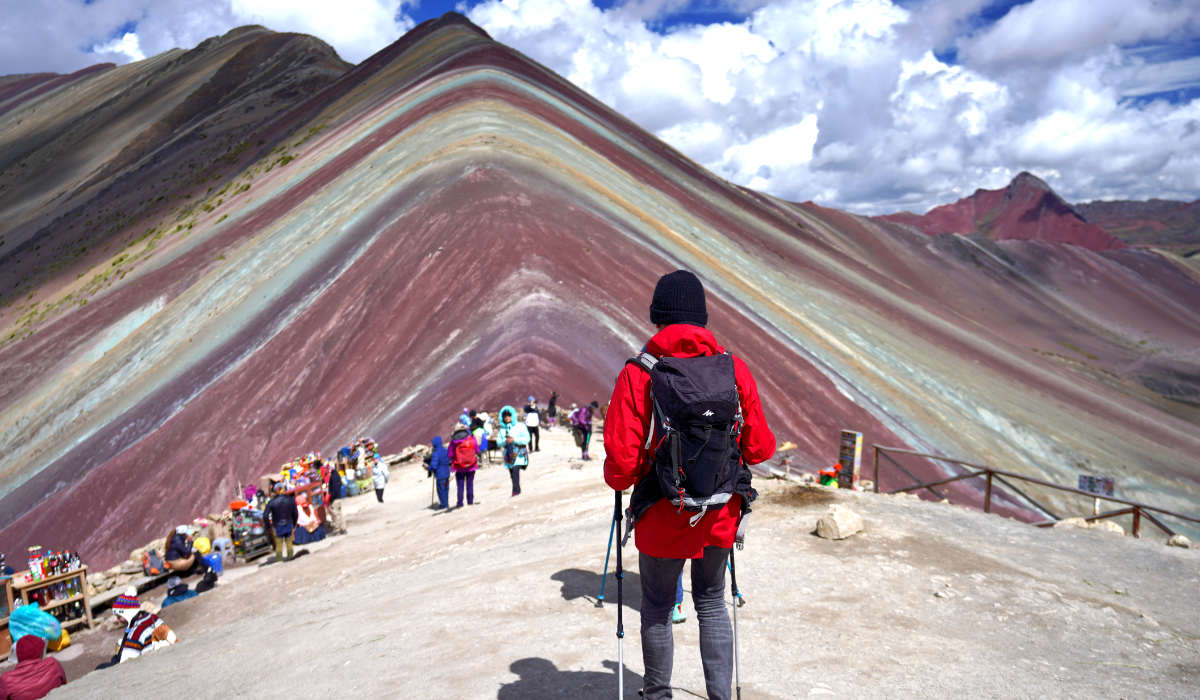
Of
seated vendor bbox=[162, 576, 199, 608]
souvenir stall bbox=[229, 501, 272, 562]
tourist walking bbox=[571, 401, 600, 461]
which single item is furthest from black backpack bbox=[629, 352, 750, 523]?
souvenir stall bbox=[229, 501, 272, 562]

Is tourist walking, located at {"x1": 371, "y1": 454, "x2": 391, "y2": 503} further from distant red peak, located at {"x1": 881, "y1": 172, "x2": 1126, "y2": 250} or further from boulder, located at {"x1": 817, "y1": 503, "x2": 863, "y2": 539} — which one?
distant red peak, located at {"x1": 881, "y1": 172, "x2": 1126, "y2": 250}

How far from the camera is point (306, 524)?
1185cm

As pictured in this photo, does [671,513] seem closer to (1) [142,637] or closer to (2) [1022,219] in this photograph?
(1) [142,637]

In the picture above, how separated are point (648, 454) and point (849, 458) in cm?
796

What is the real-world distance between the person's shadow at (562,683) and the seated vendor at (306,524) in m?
8.45

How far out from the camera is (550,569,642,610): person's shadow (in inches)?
213

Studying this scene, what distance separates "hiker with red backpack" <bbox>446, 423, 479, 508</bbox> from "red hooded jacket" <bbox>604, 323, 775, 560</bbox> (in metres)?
8.01

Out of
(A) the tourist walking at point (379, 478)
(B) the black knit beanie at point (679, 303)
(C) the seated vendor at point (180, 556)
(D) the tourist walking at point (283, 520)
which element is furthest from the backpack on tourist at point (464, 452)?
(B) the black knit beanie at point (679, 303)

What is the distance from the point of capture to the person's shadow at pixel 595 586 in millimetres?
5422

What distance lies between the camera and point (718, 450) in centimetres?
320

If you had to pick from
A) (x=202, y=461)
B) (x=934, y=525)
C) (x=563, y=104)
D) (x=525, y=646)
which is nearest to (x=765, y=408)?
(x=934, y=525)

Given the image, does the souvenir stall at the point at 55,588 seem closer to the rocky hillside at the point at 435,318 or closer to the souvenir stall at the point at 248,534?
the souvenir stall at the point at 248,534

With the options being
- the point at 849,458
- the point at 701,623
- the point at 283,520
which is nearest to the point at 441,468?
the point at 283,520

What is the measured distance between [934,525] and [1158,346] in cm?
7450
